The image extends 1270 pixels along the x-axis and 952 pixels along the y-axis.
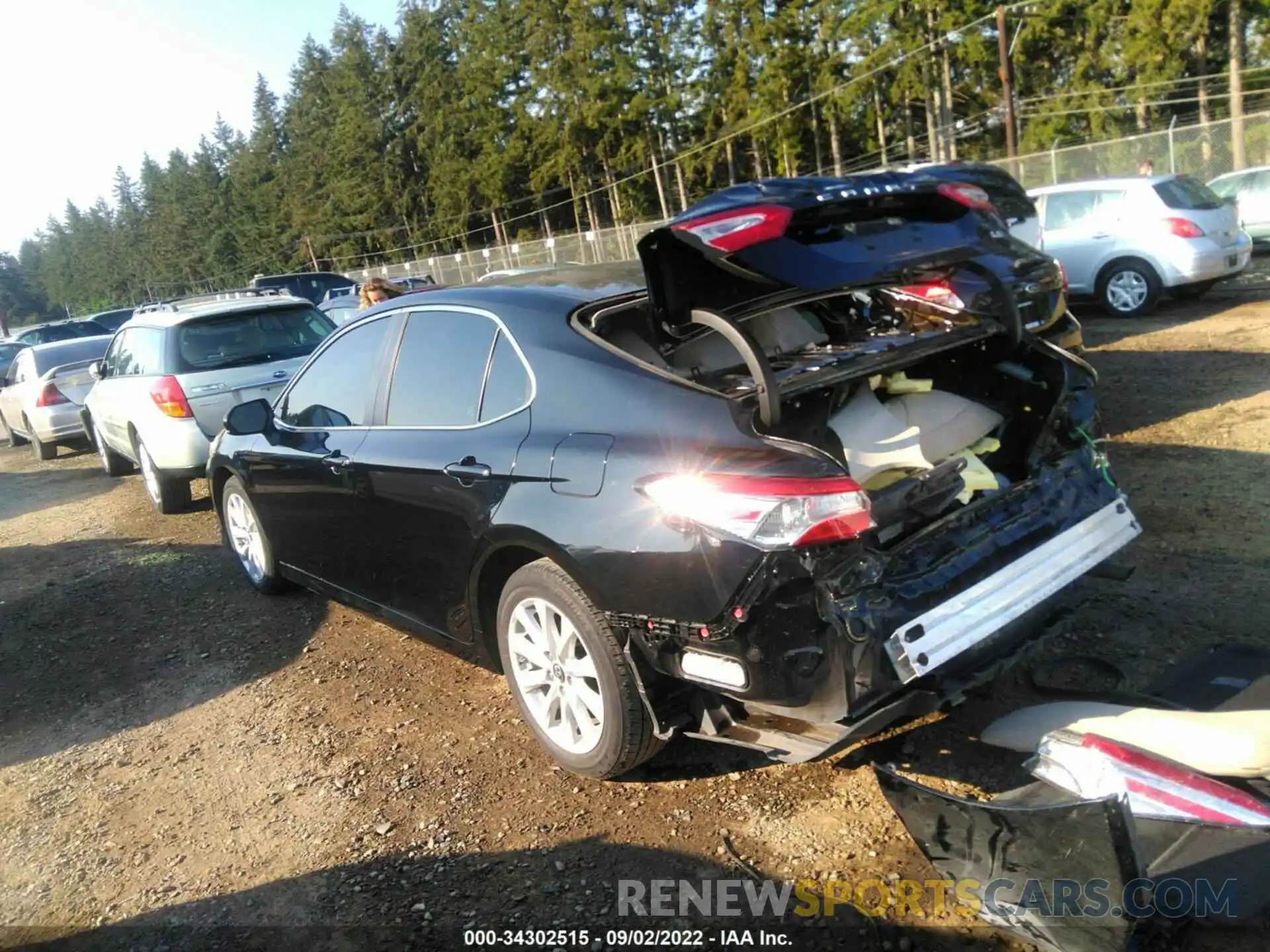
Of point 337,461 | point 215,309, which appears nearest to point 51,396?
point 215,309

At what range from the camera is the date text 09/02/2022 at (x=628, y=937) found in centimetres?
258

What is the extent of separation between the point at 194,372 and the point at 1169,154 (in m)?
20.6

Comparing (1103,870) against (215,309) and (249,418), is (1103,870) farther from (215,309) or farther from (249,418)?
(215,309)

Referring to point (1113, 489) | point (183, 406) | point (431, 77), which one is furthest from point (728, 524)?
point (431, 77)

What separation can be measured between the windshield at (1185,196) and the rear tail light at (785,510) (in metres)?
11.0

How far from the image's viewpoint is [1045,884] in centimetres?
231

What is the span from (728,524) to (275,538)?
3.34 metres

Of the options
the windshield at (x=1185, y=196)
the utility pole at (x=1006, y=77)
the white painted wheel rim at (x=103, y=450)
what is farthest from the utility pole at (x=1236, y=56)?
the white painted wheel rim at (x=103, y=450)

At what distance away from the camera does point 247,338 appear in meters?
7.92

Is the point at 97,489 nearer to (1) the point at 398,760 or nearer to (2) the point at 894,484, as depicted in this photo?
(1) the point at 398,760

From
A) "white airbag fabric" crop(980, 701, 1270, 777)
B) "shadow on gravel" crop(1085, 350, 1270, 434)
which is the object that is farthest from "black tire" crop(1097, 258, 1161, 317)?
"white airbag fabric" crop(980, 701, 1270, 777)

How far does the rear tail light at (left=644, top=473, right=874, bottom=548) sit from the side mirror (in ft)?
10.2

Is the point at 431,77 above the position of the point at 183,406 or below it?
above

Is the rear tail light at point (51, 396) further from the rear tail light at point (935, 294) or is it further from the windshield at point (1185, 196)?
the windshield at point (1185, 196)
